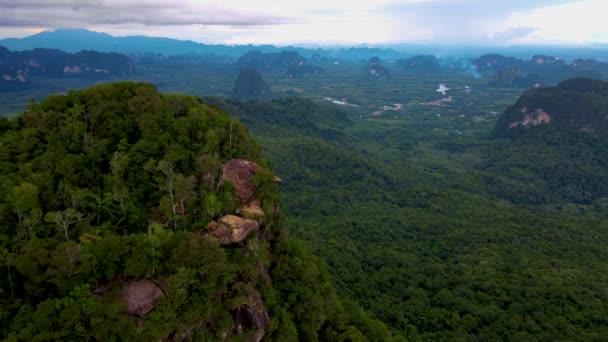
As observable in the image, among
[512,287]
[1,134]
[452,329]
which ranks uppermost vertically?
[1,134]

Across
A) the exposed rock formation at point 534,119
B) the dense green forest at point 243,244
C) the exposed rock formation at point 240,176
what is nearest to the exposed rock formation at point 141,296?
the dense green forest at point 243,244

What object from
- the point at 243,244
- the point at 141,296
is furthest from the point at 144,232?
the point at 243,244

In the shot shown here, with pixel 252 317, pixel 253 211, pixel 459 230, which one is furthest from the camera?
pixel 459 230

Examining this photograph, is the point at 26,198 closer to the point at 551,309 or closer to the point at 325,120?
the point at 551,309

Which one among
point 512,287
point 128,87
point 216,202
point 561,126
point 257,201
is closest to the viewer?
point 216,202

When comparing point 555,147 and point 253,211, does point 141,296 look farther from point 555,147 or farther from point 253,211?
point 555,147

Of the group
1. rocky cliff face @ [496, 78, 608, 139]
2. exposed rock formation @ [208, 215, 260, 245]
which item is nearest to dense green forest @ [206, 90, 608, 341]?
rocky cliff face @ [496, 78, 608, 139]

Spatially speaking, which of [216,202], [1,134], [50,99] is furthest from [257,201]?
[1,134]
